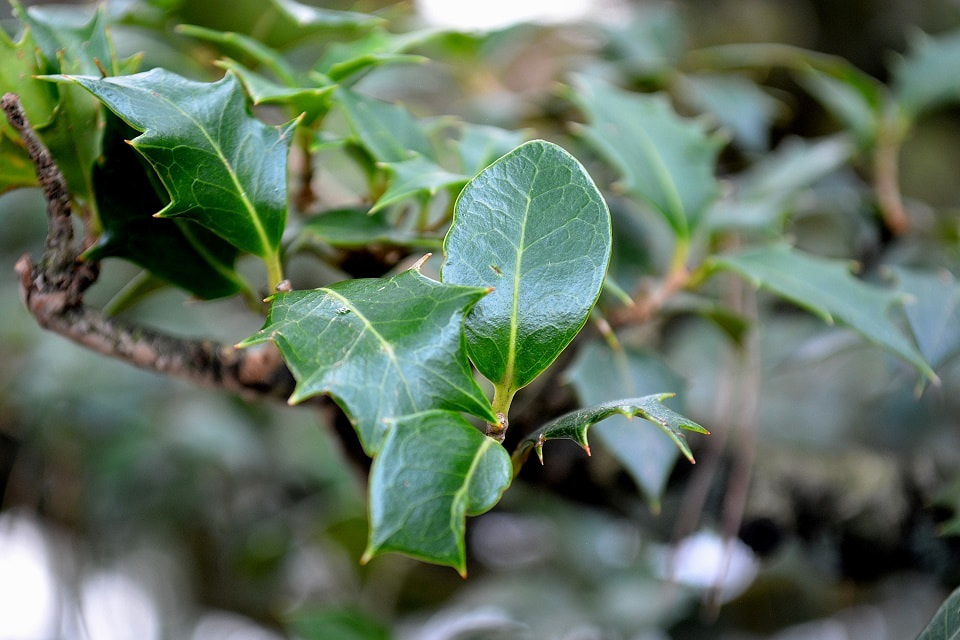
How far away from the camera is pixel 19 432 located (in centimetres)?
92

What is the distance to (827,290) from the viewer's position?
19.3 inches

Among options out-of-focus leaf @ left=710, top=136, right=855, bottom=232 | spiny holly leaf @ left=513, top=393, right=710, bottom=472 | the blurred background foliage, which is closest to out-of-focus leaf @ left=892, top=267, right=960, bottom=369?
the blurred background foliage

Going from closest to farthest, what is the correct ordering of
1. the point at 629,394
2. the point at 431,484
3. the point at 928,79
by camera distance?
the point at 431,484
the point at 629,394
the point at 928,79

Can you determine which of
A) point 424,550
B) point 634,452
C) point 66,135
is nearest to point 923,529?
point 634,452

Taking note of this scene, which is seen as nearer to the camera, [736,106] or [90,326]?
[90,326]

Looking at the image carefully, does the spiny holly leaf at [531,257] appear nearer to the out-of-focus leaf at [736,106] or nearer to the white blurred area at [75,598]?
the out-of-focus leaf at [736,106]

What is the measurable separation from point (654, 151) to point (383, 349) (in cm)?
39

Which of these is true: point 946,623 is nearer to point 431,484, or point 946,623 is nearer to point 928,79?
point 431,484

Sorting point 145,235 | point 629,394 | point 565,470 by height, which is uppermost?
point 145,235

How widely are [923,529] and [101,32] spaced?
741 mm

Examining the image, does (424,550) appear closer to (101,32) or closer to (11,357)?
(101,32)

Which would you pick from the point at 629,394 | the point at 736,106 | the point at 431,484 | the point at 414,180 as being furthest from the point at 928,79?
the point at 431,484

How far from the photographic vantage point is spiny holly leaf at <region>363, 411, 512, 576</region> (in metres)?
0.26

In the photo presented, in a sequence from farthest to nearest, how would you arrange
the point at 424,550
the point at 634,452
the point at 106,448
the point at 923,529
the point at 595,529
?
the point at 595,529
the point at 106,448
the point at 923,529
the point at 634,452
the point at 424,550
